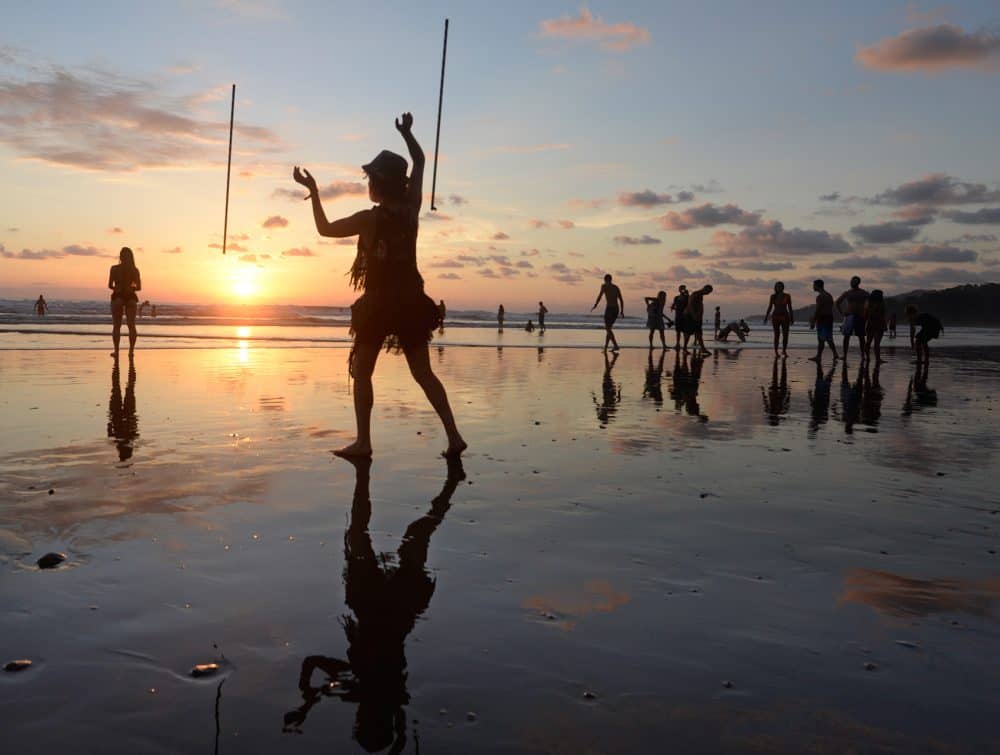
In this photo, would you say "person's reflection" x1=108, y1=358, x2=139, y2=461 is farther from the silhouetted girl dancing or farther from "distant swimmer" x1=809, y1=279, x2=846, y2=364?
"distant swimmer" x1=809, y1=279, x2=846, y2=364

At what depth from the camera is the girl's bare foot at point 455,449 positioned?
6622 mm

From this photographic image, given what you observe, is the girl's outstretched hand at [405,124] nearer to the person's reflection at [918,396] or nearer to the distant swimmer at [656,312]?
the person's reflection at [918,396]

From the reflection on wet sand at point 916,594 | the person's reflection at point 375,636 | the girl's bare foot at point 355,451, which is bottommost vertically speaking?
the person's reflection at point 375,636

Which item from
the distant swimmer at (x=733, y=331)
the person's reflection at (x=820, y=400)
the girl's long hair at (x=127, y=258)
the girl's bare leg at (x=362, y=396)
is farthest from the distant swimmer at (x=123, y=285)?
the distant swimmer at (x=733, y=331)

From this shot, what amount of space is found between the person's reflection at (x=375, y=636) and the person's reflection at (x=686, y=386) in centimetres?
623

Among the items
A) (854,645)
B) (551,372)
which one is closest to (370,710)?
(854,645)

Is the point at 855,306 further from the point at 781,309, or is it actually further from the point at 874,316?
the point at 781,309

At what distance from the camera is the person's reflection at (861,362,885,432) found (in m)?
9.88

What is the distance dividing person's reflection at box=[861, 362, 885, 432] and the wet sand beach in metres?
1.85

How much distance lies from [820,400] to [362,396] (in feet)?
26.4

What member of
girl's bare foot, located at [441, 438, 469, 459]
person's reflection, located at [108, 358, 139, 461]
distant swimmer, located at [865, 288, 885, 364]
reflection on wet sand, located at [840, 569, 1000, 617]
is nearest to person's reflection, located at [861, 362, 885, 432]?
distant swimmer, located at [865, 288, 885, 364]

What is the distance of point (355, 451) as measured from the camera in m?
6.54

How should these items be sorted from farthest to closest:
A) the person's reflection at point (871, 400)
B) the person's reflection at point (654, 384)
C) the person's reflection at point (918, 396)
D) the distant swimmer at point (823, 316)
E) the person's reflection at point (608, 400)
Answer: the distant swimmer at point (823, 316) < the person's reflection at point (654, 384) < the person's reflection at point (918, 396) < the person's reflection at point (871, 400) < the person's reflection at point (608, 400)

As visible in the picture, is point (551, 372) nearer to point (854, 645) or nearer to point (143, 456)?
point (143, 456)
